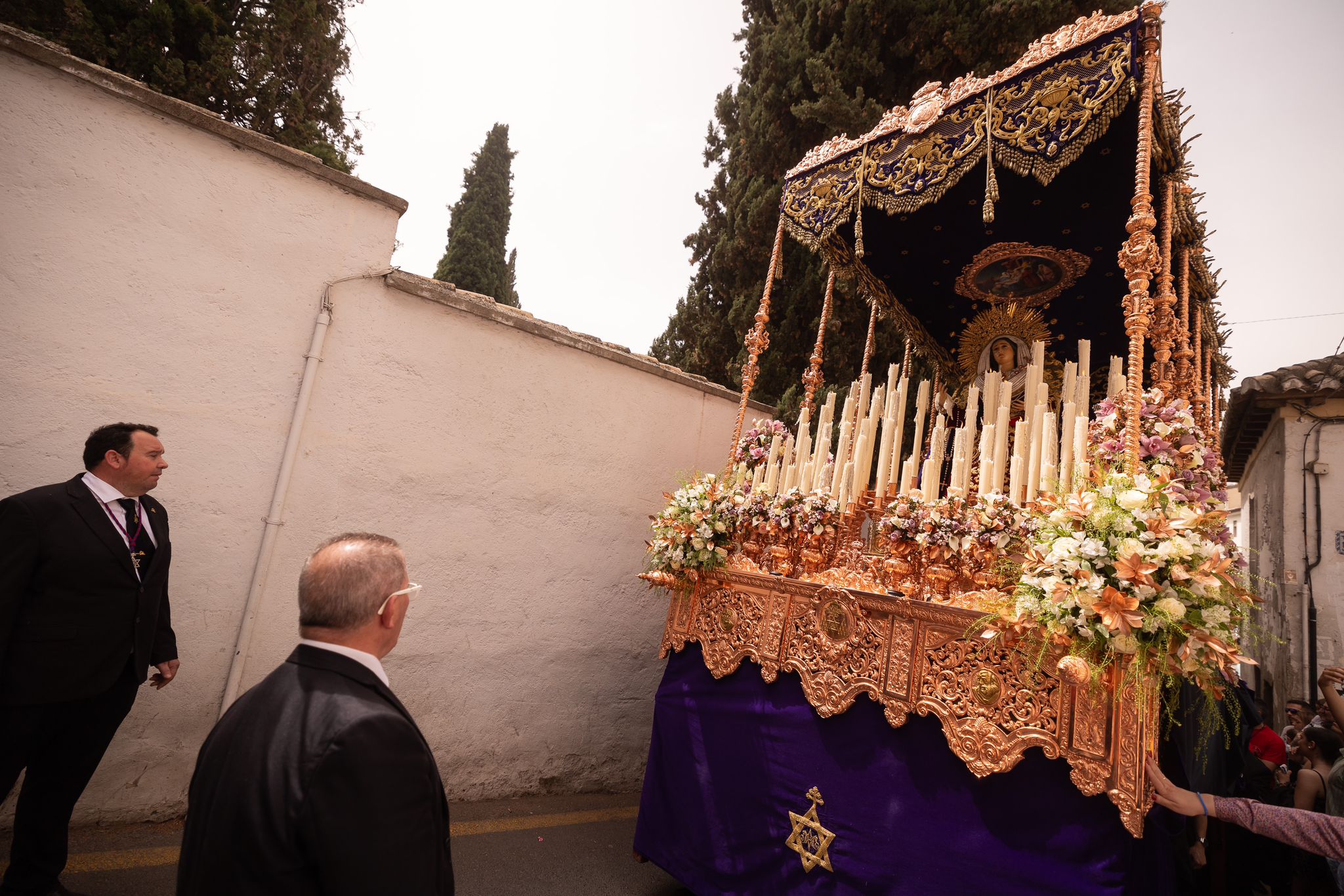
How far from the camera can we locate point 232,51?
5.87 metres

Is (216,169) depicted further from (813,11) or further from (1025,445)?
(813,11)

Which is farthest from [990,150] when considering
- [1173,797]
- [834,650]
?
[1173,797]

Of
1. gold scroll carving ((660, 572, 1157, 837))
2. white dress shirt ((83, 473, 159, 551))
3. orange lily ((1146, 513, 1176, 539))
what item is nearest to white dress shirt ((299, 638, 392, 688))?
white dress shirt ((83, 473, 159, 551))

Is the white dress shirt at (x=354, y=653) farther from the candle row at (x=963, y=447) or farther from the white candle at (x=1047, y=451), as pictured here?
the white candle at (x=1047, y=451)

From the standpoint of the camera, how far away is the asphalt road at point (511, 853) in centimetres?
276

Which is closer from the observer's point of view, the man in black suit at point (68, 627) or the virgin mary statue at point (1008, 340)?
the man in black suit at point (68, 627)

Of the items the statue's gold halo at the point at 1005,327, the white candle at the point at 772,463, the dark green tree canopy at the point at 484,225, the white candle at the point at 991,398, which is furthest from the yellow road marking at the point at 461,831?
the dark green tree canopy at the point at 484,225

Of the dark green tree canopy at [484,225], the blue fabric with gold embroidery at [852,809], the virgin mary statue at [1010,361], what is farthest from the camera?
the dark green tree canopy at [484,225]

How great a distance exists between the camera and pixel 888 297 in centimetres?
514

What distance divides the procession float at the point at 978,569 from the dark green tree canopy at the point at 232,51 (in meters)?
5.33

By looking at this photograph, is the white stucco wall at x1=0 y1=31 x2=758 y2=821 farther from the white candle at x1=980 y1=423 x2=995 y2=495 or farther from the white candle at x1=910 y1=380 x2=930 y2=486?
the white candle at x1=980 y1=423 x2=995 y2=495

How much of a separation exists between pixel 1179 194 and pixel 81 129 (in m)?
5.68

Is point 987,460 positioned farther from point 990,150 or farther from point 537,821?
point 537,821

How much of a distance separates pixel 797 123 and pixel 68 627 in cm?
724
